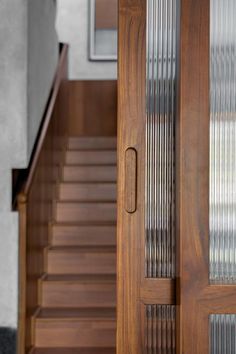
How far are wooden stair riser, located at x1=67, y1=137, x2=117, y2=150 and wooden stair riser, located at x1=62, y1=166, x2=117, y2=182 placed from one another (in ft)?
1.60

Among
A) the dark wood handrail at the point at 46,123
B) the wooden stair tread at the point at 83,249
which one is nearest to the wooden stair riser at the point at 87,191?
the wooden stair tread at the point at 83,249

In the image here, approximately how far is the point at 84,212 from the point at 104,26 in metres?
3.17

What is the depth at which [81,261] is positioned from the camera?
5.25 m

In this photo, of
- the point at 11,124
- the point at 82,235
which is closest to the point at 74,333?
the point at 82,235

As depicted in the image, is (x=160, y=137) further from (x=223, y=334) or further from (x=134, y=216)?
(x=223, y=334)

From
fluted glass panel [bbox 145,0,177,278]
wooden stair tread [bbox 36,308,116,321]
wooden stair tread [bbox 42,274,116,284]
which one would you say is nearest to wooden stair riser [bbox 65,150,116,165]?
wooden stair tread [bbox 42,274,116,284]

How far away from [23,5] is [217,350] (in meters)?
2.51

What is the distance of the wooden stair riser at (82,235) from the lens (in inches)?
218

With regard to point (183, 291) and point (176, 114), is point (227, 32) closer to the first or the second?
point (176, 114)

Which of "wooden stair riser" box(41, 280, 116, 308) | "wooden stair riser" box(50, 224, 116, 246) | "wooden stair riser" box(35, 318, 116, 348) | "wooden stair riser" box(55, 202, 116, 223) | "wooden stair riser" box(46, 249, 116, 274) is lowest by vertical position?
"wooden stair riser" box(35, 318, 116, 348)

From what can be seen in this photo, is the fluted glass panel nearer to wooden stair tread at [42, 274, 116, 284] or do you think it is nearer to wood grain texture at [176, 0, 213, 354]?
wood grain texture at [176, 0, 213, 354]

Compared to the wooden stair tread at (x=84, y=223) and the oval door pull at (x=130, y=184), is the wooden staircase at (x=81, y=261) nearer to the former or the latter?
the wooden stair tread at (x=84, y=223)

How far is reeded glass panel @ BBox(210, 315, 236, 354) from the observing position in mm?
2744

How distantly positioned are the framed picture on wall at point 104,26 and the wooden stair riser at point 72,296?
3.98 m
